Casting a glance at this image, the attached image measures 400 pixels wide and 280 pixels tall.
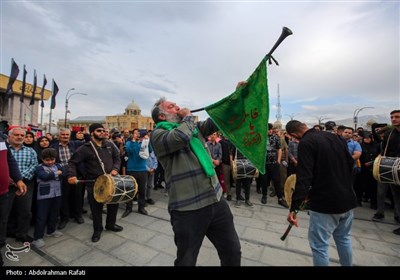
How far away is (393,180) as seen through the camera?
13.1ft

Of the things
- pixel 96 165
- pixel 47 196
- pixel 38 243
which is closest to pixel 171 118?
pixel 96 165

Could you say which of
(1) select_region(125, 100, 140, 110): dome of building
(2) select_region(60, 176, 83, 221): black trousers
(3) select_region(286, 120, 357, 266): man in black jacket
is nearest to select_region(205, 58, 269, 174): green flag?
(3) select_region(286, 120, 357, 266): man in black jacket

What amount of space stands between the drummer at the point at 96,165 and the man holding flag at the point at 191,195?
254 cm

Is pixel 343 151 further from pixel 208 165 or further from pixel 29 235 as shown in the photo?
pixel 29 235

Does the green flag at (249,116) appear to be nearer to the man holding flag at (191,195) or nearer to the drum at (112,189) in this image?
the man holding flag at (191,195)

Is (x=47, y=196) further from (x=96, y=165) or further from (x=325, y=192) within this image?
(x=325, y=192)

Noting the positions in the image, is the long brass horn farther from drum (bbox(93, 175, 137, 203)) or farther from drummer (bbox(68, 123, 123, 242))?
drummer (bbox(68, 123, 123, 242))

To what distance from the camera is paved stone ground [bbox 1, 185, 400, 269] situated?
322 cm

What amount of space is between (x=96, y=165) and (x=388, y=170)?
18.1ft

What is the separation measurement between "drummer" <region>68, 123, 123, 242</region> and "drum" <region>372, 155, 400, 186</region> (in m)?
5.12

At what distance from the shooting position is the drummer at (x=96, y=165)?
4.05m

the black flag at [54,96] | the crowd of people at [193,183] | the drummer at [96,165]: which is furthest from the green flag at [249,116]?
the black flag at [54,96]
